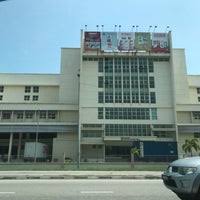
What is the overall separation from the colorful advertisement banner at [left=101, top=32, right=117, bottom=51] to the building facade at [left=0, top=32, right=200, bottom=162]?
22cm

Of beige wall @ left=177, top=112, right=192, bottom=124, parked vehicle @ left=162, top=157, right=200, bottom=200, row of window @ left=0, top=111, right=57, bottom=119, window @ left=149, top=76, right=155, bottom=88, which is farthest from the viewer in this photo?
window @ left=149, top=76, right=155, bottom=88

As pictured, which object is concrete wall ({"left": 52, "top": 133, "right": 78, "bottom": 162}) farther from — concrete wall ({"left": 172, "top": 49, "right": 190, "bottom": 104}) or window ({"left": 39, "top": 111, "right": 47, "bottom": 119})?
concrete wall ({"left": 172, "top": 49, "right": 190, "bottom": 104})

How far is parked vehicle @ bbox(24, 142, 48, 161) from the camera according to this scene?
2230 inches

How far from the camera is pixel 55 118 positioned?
66938 mm

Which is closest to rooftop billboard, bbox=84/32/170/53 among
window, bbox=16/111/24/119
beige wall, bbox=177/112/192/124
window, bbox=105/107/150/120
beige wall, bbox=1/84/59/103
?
window, bbox=105/107/150/120

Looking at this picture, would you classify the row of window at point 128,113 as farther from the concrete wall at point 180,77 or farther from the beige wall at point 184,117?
the concrete wall at point 180,77

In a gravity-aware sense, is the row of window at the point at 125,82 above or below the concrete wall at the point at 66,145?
above

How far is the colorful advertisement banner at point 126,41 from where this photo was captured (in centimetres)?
6856

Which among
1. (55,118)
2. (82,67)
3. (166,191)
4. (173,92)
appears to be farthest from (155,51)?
(166,191)

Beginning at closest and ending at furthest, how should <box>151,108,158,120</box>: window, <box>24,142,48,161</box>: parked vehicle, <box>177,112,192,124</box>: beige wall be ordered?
<box>24,142,48,161</box>: parked vehicle
<box>151,108,158,120</box>: window
<box>177,112,192,124</box>: beige wall

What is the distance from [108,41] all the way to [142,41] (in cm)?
755

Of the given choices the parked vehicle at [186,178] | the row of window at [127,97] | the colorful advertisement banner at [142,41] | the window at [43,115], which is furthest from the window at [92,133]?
the parked vehicle at [186,178]

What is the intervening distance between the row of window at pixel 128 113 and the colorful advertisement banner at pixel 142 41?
1386 cm

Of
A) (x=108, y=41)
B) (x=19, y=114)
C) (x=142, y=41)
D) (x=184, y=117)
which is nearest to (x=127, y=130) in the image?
(x=184, y=117)
